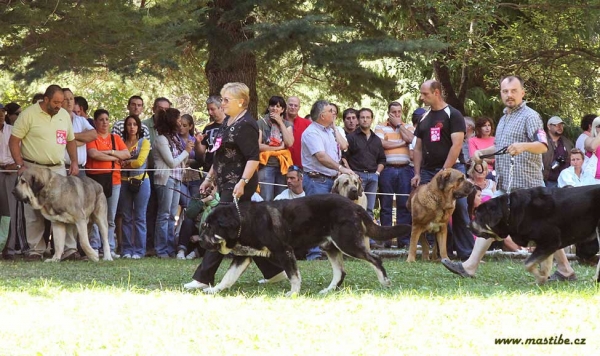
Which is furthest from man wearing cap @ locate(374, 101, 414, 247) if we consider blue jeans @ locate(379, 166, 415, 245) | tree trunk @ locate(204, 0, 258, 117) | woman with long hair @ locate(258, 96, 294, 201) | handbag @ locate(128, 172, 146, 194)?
handbag @ locate(128, 172, 146, 194)

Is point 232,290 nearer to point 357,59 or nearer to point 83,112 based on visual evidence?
point 83,112

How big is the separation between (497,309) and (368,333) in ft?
4.26

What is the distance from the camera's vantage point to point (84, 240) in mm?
11898

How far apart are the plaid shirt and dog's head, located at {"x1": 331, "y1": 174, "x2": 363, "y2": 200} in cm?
291

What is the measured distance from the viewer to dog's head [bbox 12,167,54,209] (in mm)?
11484

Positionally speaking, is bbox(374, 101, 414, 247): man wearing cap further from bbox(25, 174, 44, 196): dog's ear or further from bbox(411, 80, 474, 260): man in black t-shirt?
bbox(25, 174, 44, 196): dog's ear

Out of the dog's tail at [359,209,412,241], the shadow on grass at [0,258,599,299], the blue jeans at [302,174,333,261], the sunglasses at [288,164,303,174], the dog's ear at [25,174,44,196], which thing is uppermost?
the sunglasses at [288,164,303,174]

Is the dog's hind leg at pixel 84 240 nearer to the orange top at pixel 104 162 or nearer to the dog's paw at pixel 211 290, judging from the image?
the orange top at pixel 104 162

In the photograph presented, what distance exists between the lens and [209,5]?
49.1 feet

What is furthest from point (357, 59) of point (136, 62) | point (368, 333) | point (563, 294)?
point (368, 333)

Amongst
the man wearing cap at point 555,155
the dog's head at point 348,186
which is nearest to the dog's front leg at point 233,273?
the dog's head at point 348,186

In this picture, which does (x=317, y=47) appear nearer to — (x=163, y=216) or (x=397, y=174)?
(x=397, y=174)

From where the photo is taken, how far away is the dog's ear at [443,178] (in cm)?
1151

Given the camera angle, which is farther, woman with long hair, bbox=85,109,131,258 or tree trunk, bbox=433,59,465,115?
tree trunk, bbox=433,59,465,115
